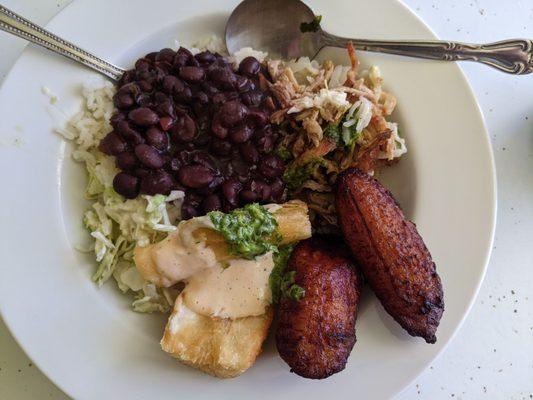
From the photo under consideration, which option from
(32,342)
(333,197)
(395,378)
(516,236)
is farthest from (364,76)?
(32,342)

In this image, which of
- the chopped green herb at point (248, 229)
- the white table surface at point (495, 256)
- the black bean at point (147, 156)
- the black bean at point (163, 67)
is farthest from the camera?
the white table surface at point (495, 256)

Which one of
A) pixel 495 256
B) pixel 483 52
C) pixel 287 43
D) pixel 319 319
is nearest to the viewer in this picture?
pixel 319 319

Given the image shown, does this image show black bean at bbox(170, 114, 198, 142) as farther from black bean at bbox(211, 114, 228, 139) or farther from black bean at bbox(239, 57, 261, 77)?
black bean at bbox(239, 57, 261, 77)

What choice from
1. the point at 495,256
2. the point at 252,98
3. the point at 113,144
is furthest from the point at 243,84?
the point at 495,256

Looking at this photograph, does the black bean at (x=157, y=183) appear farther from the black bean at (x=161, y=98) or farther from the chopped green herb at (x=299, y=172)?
the chopped green herb at (x=299, y=172)

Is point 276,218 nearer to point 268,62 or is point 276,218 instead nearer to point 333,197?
point 333,197

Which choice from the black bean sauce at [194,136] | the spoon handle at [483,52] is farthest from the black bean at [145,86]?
the spoon handle at [483,52]

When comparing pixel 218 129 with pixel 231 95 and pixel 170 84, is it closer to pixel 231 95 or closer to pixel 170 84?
pixel 231 95
